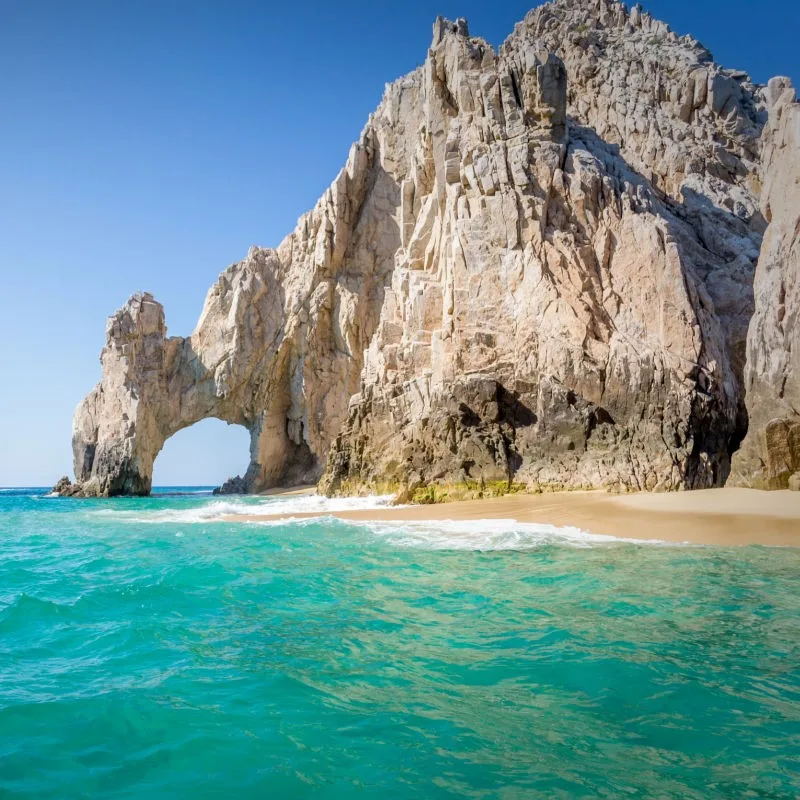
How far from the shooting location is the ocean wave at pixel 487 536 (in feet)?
34.6

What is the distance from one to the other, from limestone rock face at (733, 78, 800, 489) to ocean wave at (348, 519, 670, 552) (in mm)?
5231

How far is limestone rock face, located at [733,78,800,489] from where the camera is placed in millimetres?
13570

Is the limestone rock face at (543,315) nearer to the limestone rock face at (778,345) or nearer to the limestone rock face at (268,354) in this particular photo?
the limestone rock face at (778,345)

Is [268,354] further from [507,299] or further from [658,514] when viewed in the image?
[658,514]

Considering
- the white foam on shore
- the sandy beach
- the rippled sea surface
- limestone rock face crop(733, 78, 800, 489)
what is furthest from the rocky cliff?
the rippled sea surface


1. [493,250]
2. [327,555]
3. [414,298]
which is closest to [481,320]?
[493,250]

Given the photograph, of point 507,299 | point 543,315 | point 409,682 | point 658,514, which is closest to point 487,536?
point 658,514

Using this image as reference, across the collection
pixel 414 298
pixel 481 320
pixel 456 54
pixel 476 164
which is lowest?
pixel 481 320

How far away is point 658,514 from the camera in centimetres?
1253

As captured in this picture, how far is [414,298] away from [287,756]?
24110mm

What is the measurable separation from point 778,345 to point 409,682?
13.4 m

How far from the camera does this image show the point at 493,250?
2250cm

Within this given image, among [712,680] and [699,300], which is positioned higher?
[699,300]

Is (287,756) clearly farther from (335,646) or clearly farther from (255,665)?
(335,646)
